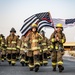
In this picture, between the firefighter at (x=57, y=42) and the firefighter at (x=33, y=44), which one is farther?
the firefighter at (x=33, y=44)

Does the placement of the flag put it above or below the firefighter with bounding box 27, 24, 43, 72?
above

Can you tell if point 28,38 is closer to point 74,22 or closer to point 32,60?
point 32,60

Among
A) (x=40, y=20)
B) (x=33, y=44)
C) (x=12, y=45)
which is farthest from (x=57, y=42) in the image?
(x=40, y=20)

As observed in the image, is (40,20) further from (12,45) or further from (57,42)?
(57,42)

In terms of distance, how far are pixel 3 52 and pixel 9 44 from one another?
500 cm

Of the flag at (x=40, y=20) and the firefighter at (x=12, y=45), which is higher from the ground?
the flag at (x=40, y=20)

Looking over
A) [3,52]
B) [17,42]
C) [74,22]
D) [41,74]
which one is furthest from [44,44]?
[74,22]

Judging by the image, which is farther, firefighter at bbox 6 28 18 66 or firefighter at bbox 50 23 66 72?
firefighter at bbox 6 28 18 66

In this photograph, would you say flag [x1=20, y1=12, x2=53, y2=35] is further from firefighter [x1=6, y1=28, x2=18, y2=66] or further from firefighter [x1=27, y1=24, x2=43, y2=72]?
firefighter [x1=27, y1=24, x2=43, y2=72]

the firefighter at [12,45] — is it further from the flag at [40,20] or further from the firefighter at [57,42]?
the flag at [40,20]

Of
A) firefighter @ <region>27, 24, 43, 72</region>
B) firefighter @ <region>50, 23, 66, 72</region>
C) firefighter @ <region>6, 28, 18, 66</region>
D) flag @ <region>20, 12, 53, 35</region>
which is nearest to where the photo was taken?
firefighter @ <region>50, 23, 66, 72</region>

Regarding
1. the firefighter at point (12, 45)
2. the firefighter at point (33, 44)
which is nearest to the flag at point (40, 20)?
the firefighter at point (12, 45)

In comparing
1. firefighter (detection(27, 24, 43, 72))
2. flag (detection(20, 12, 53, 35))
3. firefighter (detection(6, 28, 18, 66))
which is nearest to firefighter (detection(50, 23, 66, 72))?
firefighter (detection(27, 24, 43, 72))

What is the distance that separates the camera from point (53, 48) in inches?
728
